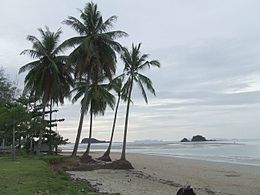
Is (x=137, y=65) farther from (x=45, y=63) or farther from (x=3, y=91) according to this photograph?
(x=3, y=91)

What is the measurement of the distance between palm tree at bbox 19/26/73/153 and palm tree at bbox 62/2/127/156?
2.62 metres

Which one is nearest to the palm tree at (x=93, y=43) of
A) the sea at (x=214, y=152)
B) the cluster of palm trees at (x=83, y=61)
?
the cluster of palm trees at (x=83, y=61)

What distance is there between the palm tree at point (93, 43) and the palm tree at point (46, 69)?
2.62 metres

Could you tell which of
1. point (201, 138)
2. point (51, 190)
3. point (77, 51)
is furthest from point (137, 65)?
point (201, 138)

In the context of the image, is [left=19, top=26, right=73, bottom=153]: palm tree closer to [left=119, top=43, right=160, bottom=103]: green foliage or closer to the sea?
[left=119, top=43, right=160, bottom=103]: green foliage

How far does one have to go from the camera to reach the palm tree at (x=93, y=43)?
30641 millimetres

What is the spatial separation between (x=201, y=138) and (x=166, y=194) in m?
187

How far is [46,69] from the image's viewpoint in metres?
33.6

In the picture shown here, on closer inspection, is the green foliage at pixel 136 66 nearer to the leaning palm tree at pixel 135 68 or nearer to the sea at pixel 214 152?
the leaning palm tree at pixel 135 68

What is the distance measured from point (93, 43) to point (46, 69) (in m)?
5.51

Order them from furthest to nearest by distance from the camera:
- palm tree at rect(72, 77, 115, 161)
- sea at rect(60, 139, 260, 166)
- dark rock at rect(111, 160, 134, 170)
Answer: sea at rect(60, 139, 260, 166), palm tree at rect(72, 77, 115, 161), dark rock at rect(111, 160, 134, 170)

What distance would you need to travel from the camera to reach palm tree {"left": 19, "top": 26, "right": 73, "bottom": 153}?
110 ft

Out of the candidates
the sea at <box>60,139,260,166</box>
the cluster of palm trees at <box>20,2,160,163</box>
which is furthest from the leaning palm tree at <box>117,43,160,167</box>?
the sea at <box>60,139,260,166</box>

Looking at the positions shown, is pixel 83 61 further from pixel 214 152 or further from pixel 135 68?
pixel 214 152
